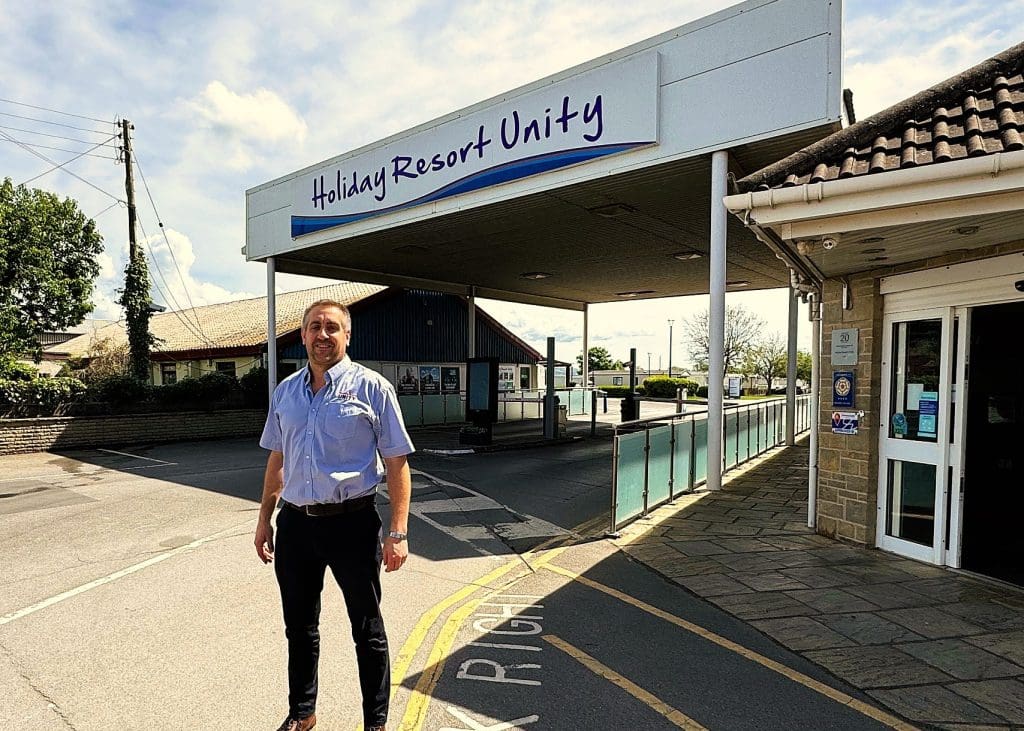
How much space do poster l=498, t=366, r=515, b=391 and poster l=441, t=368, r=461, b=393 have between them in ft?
9.35

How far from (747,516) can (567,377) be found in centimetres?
A: 1891

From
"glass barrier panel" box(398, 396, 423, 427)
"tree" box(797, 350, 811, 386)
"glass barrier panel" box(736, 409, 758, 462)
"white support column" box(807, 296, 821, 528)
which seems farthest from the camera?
A: "tree" box(797, 350, 811, 386)

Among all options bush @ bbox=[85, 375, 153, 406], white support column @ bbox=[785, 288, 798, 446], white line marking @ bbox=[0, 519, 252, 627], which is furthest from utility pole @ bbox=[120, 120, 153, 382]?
white support column @ bbox=[785, 288, 798, 446]

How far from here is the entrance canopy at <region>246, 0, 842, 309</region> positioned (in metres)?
7.99

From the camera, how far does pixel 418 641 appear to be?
13.3 feet

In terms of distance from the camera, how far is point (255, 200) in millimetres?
16500

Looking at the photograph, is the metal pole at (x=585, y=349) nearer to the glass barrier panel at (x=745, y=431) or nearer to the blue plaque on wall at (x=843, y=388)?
the glass barrier panel at (x=745, y=431)

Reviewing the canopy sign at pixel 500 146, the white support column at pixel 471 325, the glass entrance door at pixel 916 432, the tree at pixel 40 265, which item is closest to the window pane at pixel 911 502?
the glass entrance door at pixel 916 432

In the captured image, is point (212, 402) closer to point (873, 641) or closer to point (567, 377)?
point (567, 377)

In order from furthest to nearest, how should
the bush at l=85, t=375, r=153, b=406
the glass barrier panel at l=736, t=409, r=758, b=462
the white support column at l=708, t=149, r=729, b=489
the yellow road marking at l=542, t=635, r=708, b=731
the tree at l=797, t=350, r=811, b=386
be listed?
the tree at l=797, t=350, r=811, b=386 → the bush at l=85, t=375, r=153, b=406 → the glass barrier panel at l=736, t=409, r=758, b=462 → the white support column at l=708, t=149, r=729, b=489 → the yellow road marking at l=542, t=635, r=708, b=731

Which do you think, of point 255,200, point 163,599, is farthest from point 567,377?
point 163,599

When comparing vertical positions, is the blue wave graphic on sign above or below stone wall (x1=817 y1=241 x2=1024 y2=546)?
above

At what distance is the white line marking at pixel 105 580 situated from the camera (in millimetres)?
4547

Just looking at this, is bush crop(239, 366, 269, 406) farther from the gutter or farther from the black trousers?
the gutter
